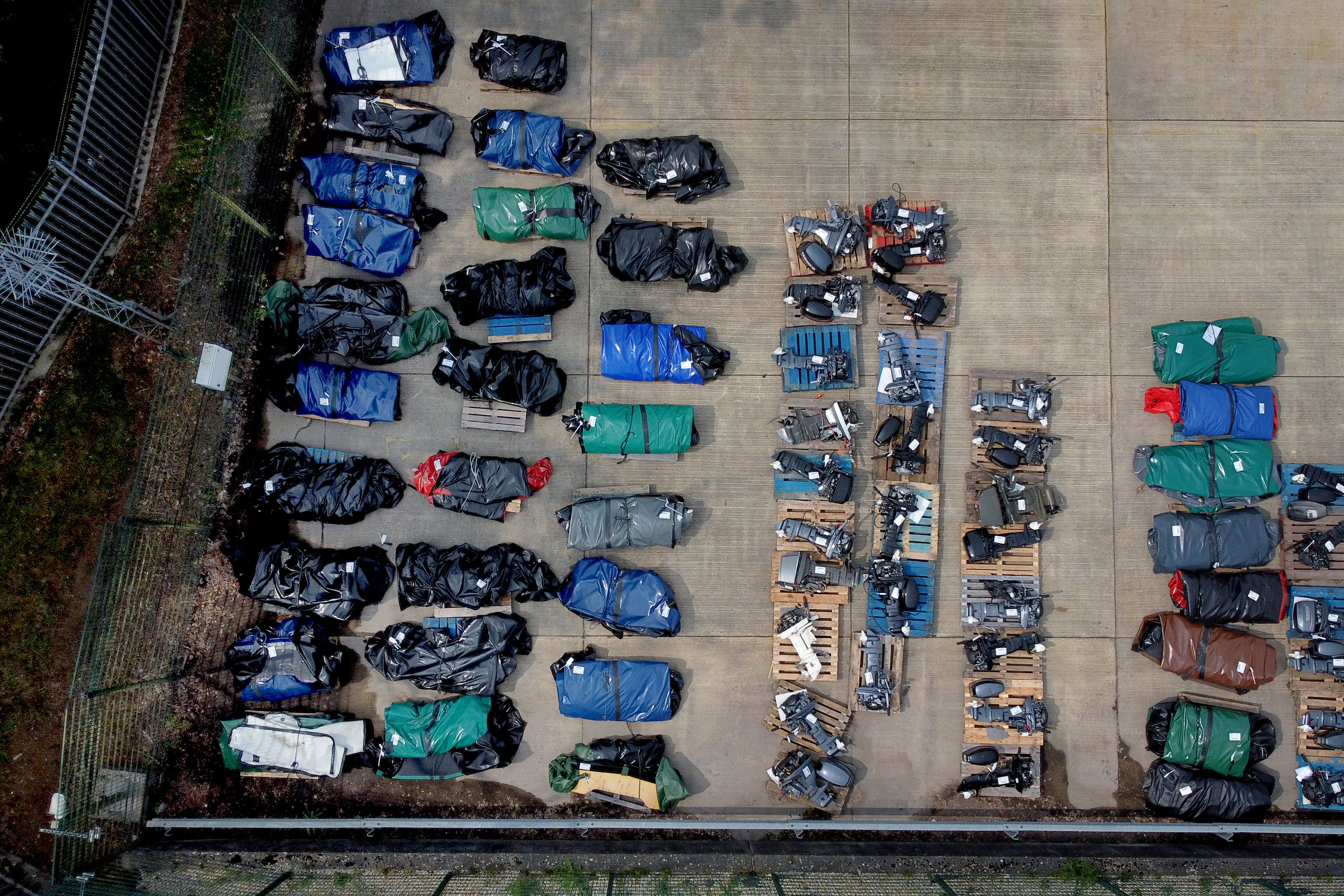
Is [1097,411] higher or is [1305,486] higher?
[1097,411]

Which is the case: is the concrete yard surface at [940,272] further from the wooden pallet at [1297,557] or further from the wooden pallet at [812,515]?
the wooden pallet at [1297,557]

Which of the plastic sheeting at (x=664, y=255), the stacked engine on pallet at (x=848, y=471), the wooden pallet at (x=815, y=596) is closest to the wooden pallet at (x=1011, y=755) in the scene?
the stacked engine on pallet at (x=848, y=471)

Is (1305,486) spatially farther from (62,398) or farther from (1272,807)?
(62,398)

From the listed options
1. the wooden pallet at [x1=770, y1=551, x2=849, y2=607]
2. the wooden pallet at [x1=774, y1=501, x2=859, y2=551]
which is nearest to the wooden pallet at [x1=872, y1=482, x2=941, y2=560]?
the wooden pallet at [x1=774, y1=501, x2=859, y2=551]

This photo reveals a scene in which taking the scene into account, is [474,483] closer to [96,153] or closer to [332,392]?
[332,392]

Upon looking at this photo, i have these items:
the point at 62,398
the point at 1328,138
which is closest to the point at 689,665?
the point at 62,398

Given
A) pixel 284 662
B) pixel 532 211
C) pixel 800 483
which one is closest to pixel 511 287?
pixel 532 211

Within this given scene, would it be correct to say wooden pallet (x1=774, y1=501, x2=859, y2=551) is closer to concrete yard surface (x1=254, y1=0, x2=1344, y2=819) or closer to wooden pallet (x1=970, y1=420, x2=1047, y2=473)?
concrete yard surface (x1=254, y1=0, x2=1344, y2=819)
